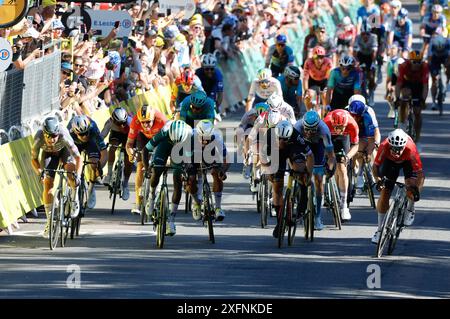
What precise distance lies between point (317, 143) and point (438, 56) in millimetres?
15332

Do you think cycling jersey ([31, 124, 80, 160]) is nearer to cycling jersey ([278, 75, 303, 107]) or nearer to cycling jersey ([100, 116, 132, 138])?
cycling jersey ([100, 116, 132, 138])

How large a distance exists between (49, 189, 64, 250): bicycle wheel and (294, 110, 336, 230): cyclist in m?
3.12

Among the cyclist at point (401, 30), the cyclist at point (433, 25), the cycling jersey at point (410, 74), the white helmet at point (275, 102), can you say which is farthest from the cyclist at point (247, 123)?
the cyclist at point (433, 25)

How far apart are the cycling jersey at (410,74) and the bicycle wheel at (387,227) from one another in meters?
10.9

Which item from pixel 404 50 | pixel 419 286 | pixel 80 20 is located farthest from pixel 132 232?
pixel 404 50

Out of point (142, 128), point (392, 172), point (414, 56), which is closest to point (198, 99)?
point (142, 128)

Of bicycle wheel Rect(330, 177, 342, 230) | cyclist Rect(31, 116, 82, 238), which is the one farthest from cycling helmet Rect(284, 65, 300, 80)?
cyclist Rect(31, 116, 82, 238)

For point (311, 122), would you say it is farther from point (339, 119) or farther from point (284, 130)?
point (339, 119)

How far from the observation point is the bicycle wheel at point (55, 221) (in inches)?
812

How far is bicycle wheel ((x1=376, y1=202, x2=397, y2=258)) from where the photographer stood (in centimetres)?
2036

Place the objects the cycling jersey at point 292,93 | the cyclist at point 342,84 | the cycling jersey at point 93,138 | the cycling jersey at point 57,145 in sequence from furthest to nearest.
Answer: the cyclist at point 342,84 → the cycling jersey at point 292,93 → the cycling jersey at point 93,138 → the cycling jersey at point 57,145

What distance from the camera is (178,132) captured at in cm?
2103

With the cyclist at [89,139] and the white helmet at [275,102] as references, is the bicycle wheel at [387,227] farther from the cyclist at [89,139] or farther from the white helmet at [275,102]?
the cyclist at [89,139]

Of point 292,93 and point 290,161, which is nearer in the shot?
point 290,161
